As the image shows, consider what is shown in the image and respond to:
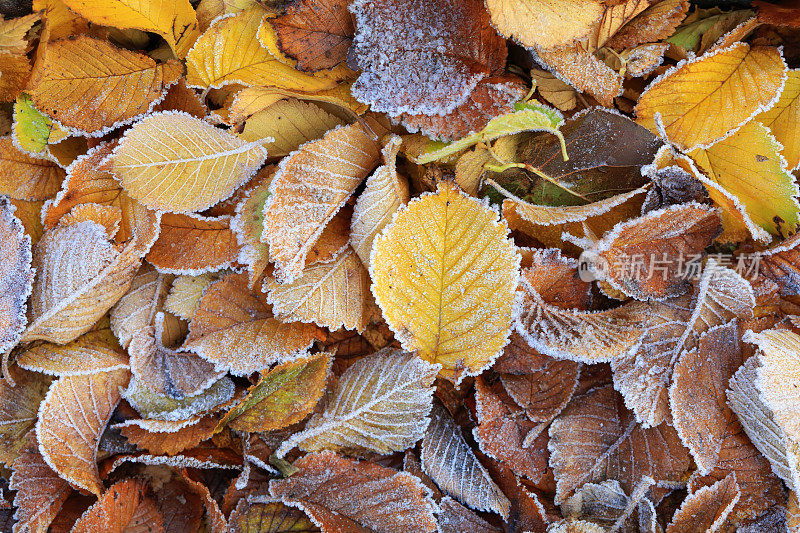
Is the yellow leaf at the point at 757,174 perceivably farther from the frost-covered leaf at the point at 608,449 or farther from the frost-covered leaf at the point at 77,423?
the frost-covered leaf at the point at 77,423

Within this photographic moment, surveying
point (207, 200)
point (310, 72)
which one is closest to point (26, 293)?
point (207, 200)

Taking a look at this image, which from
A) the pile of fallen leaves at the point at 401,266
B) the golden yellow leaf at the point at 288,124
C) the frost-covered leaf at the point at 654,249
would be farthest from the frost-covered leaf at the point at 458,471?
A: the golden yellow leaf at the point at 288,124

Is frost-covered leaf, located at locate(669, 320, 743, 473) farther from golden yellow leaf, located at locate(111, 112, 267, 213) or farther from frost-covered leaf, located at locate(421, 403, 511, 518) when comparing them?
golden yellow leaf, located at locate(111, 112, 267, 213)

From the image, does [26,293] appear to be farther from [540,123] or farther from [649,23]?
[649,23]

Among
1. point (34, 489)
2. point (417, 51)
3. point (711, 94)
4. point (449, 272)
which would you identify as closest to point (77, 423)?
point (34, 489)

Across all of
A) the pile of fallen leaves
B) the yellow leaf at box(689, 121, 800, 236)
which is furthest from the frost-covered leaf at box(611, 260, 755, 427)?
the yellow leaf at box(689, 121, 800, 236)
